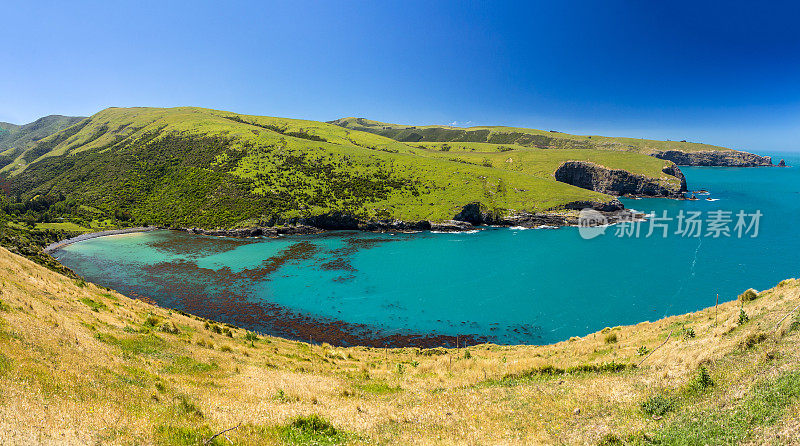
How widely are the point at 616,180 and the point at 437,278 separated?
125 m

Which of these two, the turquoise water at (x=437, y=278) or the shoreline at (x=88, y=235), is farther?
the shoreline at (x=88, y=235)

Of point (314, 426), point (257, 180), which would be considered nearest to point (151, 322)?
point (314, 426)

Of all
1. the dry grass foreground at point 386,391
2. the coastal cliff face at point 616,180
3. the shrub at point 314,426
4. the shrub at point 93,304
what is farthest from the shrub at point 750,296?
the coastal cliff face at point 616,180

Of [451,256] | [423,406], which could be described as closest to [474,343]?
[423,406]

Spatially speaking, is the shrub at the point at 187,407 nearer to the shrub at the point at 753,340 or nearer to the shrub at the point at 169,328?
the shrub at the point at 169,328

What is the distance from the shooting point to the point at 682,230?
7650 centimetres

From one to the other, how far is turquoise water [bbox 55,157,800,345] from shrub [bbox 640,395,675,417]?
82.1 ft

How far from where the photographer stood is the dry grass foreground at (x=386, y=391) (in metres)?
7.81

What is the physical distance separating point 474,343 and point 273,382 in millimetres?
24276

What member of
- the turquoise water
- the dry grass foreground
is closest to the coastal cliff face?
the turquoise water

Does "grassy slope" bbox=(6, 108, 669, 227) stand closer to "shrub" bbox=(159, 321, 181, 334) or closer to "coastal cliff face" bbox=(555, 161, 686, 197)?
"coastal cliff face" bbox=(555, 161, 686, 197)

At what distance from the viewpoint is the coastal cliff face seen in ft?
418

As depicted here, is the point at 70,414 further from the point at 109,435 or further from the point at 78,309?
the point at 78,309

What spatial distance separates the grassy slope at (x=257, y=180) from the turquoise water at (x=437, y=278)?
14.6m
